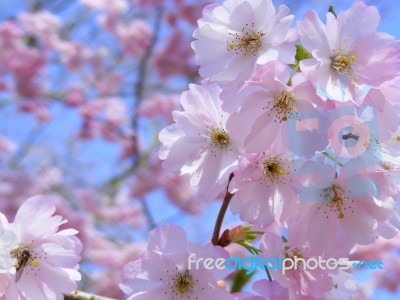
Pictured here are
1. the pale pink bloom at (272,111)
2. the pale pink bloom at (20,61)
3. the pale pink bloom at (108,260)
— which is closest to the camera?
the pale pink bloom at (272,111)

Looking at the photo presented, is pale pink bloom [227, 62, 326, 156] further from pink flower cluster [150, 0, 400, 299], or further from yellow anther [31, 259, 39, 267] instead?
yellow anther [31, 259, 39, 267]

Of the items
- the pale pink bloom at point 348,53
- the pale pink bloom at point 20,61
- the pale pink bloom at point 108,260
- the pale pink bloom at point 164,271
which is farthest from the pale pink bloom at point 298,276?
the pale pink bloom at point 20,61

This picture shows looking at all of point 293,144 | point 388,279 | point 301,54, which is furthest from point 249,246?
point 388,279

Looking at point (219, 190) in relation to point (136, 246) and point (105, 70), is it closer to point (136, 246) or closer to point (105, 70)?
point (136, 246)

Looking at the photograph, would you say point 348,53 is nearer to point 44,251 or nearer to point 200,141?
point 200,141

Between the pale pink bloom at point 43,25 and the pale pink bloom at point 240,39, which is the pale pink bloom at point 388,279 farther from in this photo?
the pale pink bloom at point 240,39

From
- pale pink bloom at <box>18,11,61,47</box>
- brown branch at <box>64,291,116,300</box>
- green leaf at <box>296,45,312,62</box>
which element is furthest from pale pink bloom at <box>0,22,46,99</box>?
green leaf at <box>296,45,312,62</box>
